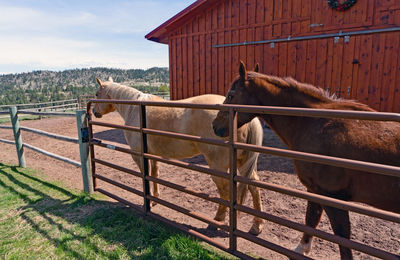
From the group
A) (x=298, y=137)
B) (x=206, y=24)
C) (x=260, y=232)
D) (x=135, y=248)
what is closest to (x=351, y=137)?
(x=298, y=137)

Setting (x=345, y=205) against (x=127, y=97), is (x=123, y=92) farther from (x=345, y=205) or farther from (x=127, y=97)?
(x=345, y=205)

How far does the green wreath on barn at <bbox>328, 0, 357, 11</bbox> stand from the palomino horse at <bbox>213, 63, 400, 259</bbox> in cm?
558

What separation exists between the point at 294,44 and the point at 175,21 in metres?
4.32

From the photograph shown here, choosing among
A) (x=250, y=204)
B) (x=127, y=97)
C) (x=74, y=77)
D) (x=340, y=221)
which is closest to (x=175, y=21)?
(x=127, y=97)

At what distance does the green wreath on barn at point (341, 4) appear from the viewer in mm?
6529

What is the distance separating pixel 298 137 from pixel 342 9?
598 centimetres

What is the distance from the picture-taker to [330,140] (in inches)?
85.8

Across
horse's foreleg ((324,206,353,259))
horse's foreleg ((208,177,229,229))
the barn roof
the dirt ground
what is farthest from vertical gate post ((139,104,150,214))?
the barn roof

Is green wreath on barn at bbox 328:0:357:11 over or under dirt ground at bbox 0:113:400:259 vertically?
over

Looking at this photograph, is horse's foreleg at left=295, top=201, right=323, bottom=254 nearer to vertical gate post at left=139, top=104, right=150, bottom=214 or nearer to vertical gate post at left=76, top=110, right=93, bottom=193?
vertical gate post at left=139, top=104, right=150, bottom=214

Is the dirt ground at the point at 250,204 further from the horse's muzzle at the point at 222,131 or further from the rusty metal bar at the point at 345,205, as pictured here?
the horse's muzzle at the point at 222,131

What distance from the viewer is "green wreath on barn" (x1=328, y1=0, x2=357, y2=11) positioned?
6529mm

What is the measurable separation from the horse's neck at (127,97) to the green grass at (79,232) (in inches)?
56.5

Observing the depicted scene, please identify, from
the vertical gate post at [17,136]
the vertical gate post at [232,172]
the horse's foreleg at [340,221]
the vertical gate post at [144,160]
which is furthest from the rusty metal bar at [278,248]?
the vertical gate post at [17,136]
